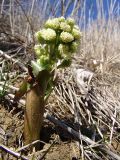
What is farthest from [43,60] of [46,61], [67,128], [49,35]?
[67,128]

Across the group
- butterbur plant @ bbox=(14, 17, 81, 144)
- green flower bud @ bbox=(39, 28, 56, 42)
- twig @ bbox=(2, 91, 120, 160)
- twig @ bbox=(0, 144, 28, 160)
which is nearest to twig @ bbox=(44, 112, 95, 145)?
twig @ bbox=(2, 91, 120, 160)

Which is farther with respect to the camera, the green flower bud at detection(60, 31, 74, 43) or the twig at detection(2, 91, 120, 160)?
the twig at detection(2, 91, 120, 160)

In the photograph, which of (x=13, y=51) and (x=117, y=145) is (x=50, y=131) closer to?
(x=117, y=145)

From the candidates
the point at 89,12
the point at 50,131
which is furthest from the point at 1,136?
the point at 89,12

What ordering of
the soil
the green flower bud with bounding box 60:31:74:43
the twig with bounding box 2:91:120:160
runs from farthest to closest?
the twig with bounding box 2:91:120:160
the soil
the green flower bud with bounding box 60:31:74:43

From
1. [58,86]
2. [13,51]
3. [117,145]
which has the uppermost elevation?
[13,51]

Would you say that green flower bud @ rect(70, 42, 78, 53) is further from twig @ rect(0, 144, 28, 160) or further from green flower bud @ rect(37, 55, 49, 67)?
twig @ rect(0, 144, 28, 160)
